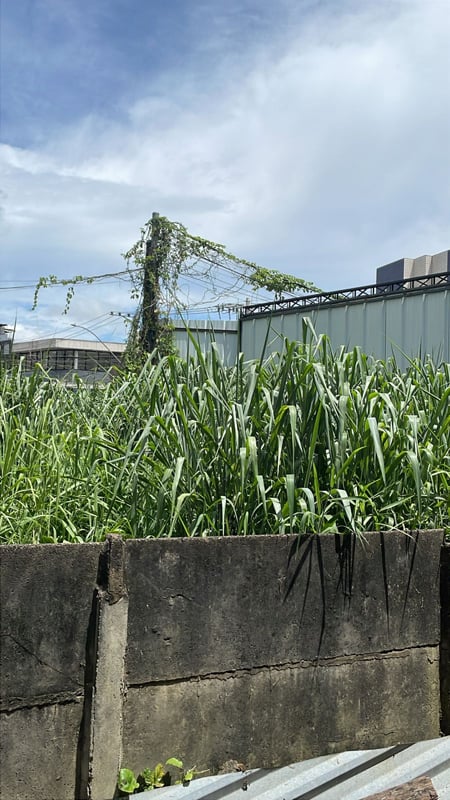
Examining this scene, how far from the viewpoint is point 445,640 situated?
3.27 metres

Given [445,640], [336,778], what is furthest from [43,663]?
[445,640]

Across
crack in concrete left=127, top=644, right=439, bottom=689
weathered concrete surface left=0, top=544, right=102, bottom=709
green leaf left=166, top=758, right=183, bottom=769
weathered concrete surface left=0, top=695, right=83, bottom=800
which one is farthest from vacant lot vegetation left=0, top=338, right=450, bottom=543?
green leaf left=166, top=758, right=183, bottom=769

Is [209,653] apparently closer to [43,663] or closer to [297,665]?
[297,665]

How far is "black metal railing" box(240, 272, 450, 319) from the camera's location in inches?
416

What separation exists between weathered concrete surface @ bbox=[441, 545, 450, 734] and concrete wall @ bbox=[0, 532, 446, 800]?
0.12 feet

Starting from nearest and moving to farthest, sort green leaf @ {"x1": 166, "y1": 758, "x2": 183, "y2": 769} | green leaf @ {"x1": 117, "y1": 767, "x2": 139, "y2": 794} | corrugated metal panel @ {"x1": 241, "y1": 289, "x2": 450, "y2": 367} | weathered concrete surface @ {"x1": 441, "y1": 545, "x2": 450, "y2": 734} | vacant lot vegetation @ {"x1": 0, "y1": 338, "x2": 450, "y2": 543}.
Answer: green leaf @ {"x1": 117, "y1": 767, "x2": 139, "y2": 794}, green leaf @ {"x1": 166, "y1": 758, "x2": 183, "y2": 769}, vacant lot vegetation @ {"x1": 0, "y1": 338, "x2": 450, "y2": 543}, weathered concrete surface @ {"x1": 441, "y1": 545, "x2": 450, "y2": 734}, corrugated metal panel @ {"x1": 241, "y1": 289, "x2": 450, "y2": 367}

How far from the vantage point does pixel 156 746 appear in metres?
2.57

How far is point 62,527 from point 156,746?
0.88 metres

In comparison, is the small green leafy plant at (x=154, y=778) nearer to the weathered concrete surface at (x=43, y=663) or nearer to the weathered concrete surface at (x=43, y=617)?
the weathered concrete surface at (x=43, y=663)

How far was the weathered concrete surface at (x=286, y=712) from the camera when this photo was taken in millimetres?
2574

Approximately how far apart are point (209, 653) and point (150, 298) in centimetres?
1017

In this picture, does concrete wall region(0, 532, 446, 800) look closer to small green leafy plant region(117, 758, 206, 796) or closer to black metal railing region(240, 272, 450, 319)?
small green leafy plant region(117, 758, 206, 796)

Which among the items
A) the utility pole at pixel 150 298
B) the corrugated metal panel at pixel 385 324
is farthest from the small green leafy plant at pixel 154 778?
the utility pole at pixel 150 298

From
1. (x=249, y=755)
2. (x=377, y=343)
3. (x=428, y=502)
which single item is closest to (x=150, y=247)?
(x=377, y=343)
